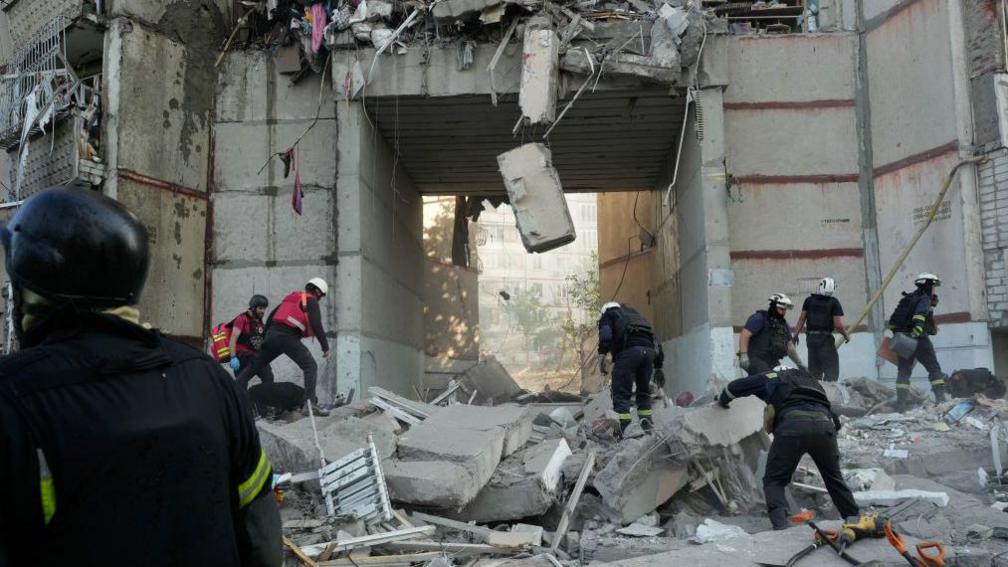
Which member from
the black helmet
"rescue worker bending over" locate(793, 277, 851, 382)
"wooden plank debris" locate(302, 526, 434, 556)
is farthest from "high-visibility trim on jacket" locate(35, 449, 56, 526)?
"rescue worker bending over" locate(793, 277, 851, 382)

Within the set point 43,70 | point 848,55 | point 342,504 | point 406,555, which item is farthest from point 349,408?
point 848,55

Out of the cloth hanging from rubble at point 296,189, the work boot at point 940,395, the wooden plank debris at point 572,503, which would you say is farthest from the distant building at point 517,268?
the wooden plank debris at point 572,503

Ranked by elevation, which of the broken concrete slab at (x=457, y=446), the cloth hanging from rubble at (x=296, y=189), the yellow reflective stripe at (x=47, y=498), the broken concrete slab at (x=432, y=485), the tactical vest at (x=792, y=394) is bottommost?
the broken concrete slab at (x=432, y=485)

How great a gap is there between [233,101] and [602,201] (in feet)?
32.9

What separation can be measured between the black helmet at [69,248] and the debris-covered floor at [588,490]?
318cm

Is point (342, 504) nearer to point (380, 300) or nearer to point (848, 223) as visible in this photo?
point (380, 300)

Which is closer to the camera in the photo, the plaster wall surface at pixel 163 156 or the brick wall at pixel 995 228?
the brick wall at pixel 995 228

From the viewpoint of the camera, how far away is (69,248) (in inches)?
59.1

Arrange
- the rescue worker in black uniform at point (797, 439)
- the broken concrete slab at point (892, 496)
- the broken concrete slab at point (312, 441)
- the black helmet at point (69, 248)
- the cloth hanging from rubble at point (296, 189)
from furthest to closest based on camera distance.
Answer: the cloth hanging from rubble at point (296, 189) → the broken concrete slab at point (892, 496) → the broken concrete slab at point (312, 441) → the rescue worker in black uniform at point (797, 439) → the black helmet at point (69, 248)

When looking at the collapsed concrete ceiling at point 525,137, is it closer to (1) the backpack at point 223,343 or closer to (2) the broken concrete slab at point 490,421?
(1) the backpack at point 223,343

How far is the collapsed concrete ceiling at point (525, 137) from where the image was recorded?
436 inches

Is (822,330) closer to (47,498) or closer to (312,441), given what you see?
(312,441)

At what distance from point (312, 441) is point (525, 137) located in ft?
24.7

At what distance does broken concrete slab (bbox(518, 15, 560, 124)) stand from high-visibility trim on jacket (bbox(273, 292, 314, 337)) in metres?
3.66
